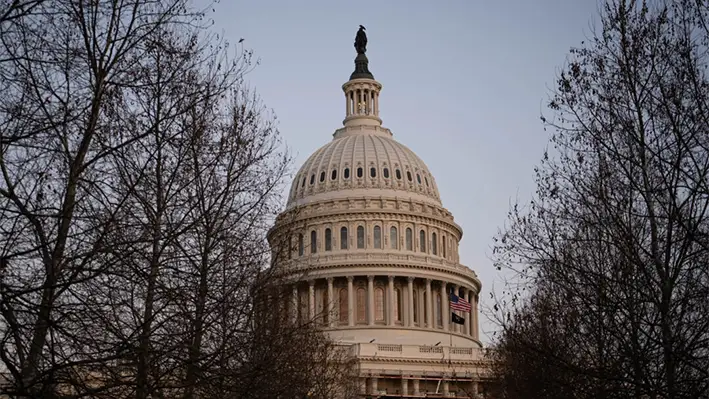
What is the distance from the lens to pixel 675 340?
2558cm

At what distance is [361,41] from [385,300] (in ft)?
154

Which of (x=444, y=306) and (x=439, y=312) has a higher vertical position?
(x=444, y=306)

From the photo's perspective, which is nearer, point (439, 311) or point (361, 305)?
point (361, 305)

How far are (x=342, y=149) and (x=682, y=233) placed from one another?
11568cm

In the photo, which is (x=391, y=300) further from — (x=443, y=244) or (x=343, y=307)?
(x=443, y=244)

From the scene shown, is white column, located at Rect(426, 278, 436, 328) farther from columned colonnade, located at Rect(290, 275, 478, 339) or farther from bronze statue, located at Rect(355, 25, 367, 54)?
bronze statue, located at Rect(355, 25, 367, 54)

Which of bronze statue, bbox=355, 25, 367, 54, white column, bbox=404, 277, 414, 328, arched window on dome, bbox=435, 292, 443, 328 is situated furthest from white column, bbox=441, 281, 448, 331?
bronze statue, bbox=355, 25, 367, 54

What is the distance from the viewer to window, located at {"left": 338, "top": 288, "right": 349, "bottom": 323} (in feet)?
417

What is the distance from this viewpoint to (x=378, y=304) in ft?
426

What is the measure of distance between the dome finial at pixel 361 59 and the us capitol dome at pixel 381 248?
2721 mm

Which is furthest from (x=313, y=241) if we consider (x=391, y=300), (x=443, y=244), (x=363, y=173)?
(x=443, y=244)

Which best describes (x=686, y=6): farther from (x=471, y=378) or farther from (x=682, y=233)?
(x=471, y=378)

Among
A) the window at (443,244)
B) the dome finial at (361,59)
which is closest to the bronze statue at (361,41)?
the dome finial at (361,59)

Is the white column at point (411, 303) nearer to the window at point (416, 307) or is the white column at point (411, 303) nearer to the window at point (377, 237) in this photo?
the window at point (416, 307)
